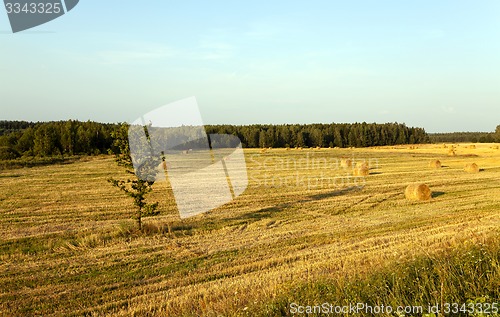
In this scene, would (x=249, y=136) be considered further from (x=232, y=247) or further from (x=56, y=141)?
(x=232, y=247)

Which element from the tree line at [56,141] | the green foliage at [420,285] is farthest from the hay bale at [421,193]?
the tree line at [56,141]

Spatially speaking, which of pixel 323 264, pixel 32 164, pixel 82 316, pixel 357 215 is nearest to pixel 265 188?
pixel 357 215

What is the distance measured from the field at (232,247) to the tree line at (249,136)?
46757 mm

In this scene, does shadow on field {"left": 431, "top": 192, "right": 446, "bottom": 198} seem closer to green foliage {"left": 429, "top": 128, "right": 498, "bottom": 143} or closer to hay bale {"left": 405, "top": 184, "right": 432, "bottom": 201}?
hay bale {"left": 405, "top": 184, "right": 432, "bottom": 201}

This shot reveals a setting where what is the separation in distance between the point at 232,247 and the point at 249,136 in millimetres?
88206

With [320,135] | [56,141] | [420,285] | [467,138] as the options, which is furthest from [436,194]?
[467,138]

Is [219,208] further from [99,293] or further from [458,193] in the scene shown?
[458,193]

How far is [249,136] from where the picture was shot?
10112 cm

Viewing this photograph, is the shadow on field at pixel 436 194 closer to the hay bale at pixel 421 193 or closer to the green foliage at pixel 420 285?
the hay bale at pixel 421 193

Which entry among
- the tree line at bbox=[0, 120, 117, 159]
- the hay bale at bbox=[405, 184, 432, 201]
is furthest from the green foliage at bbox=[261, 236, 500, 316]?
the tree line at bbox=[0, 120, 117, 159]

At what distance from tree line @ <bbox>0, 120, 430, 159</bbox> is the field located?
46.8 metres

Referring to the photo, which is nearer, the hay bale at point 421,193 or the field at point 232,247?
the field at point 232,247

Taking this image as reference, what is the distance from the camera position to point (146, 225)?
635 inches

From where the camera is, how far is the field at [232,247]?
7.20 metres
